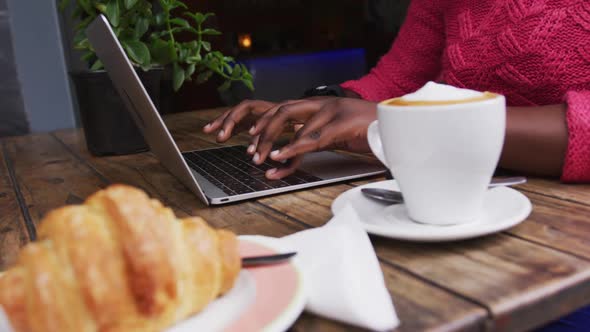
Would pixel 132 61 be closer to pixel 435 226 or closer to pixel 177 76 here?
pixel 177 76

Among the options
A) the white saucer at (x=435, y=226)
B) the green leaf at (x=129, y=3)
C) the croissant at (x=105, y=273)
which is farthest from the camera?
the green leaf at (x=129, y=3)

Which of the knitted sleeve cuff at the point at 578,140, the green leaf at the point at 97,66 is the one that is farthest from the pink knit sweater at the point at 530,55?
the green leaf at the point at 97,66

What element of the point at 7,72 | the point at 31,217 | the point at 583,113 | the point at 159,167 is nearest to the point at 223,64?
the point at 159,167

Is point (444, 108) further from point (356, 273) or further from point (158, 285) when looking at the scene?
point (158, 285)

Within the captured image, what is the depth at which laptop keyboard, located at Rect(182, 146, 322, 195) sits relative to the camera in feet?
2.23

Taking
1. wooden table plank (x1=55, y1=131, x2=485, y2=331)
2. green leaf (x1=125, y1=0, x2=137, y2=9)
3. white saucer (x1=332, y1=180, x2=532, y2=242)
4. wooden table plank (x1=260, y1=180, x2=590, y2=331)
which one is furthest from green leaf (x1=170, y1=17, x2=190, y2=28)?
wooden table plank (x1=260, y1=180, x2=590, y2=331)

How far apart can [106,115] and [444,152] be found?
2.48 ft

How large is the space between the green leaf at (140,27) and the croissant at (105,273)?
2.64 feet

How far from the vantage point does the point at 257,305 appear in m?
0.32

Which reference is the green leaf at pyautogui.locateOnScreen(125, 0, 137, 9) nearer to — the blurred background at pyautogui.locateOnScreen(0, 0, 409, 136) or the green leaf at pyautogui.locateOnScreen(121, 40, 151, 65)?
the green leaf at pyautogui.locateOnScreen(121, 40, 151, 65)

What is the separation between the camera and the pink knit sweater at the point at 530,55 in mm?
647

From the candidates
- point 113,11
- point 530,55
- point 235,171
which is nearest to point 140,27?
point 113,11

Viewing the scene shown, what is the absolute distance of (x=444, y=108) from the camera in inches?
17.2

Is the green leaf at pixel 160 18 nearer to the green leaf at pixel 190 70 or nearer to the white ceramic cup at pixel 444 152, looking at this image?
the green leaf at pixel 190 70
